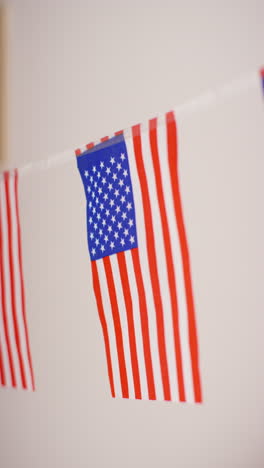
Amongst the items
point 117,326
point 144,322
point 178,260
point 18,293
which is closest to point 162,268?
point 178,260

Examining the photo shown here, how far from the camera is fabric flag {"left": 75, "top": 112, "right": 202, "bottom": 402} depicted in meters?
1.75

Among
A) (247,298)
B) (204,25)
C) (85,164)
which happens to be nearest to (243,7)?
(204,25)

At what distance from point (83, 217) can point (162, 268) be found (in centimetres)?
134

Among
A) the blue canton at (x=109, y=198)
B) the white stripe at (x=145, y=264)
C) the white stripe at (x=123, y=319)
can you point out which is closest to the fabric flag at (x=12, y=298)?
the blue canton at (x=109, y=198)

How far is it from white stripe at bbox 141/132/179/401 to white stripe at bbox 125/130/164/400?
6 centimetres

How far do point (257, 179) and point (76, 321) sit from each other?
4.76 feet

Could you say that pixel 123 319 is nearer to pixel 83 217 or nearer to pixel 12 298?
pixel 12 298

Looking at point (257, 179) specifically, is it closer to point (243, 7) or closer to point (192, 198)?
point (192, 198)

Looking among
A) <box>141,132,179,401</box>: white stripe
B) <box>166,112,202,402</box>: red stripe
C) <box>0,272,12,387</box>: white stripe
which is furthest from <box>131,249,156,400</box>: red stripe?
<box>0,272,12,387</box>: white stripe

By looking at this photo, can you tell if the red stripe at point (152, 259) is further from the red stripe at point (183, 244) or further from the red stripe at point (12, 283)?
the red stripe at point (12, 283)

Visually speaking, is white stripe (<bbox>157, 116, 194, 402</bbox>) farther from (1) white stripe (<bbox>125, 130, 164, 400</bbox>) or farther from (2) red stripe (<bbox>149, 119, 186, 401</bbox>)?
(1) white stripe (<bbox>125, 130, 164, 400</bbox>)

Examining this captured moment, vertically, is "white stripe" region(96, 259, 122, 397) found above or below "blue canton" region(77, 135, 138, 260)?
below

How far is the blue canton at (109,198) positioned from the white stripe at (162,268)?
0.11 m

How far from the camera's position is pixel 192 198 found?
257 cm
